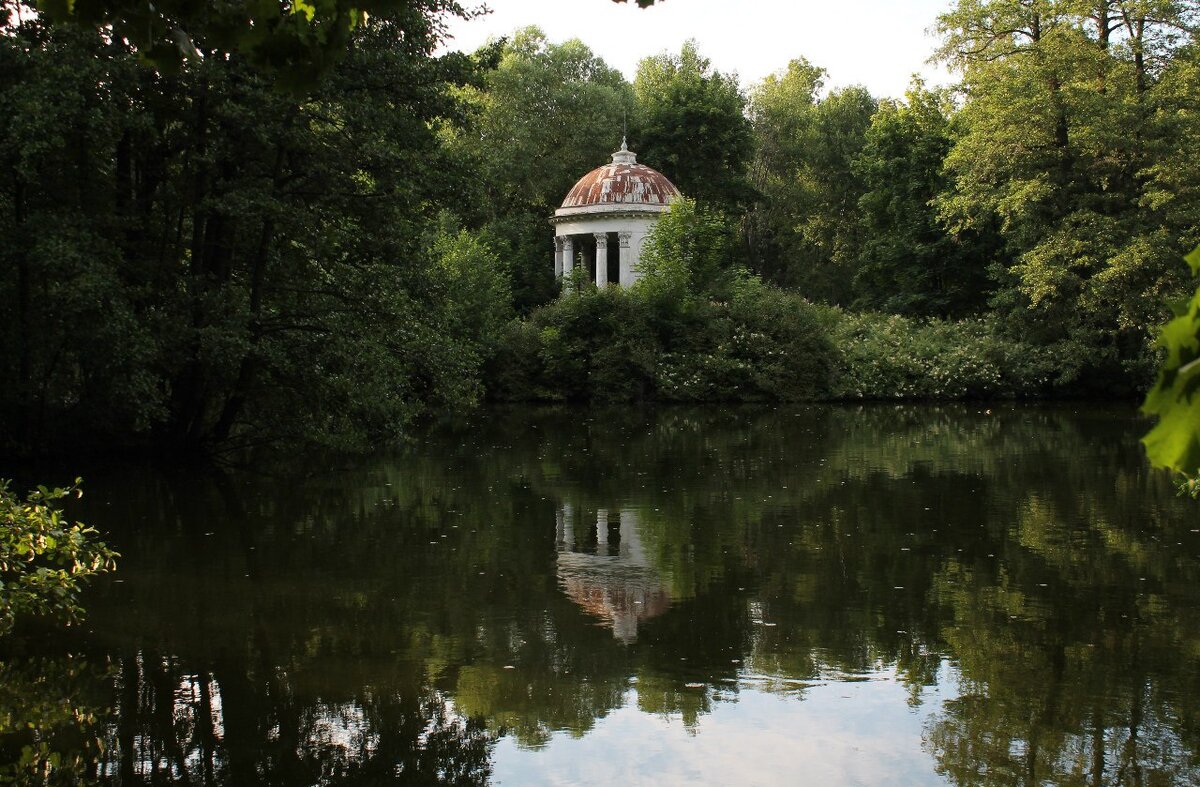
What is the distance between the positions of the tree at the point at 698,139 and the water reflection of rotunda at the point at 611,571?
129 ft

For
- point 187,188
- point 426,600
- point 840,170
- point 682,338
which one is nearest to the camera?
point 426,600

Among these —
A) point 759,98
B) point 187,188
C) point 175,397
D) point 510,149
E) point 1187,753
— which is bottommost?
point 1187,753

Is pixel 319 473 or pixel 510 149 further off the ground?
pixel 510 149

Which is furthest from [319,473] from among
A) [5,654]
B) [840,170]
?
[840,170]

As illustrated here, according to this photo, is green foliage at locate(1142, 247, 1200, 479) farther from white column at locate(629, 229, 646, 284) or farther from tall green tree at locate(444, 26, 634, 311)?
tall green tree at locate(444, 26, 634, 311)

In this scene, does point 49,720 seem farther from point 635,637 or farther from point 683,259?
point 683,259

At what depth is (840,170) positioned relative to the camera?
206 ft

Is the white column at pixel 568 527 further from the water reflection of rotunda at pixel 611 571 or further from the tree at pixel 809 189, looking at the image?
the tree at pixel 809 189

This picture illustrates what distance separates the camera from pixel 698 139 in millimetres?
52812

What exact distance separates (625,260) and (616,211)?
179 centimetres

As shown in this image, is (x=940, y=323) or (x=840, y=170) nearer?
(x=940, y=323)

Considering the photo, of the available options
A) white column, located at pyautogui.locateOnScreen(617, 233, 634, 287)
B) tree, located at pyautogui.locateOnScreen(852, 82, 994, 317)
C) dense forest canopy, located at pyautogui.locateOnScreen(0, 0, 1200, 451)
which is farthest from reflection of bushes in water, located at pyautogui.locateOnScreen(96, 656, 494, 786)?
white column, located at pyautogui.locateOnScreen(617, 233, 634, 287)

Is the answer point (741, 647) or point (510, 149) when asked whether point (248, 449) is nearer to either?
point (741, 647)

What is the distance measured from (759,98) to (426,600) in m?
64.1
